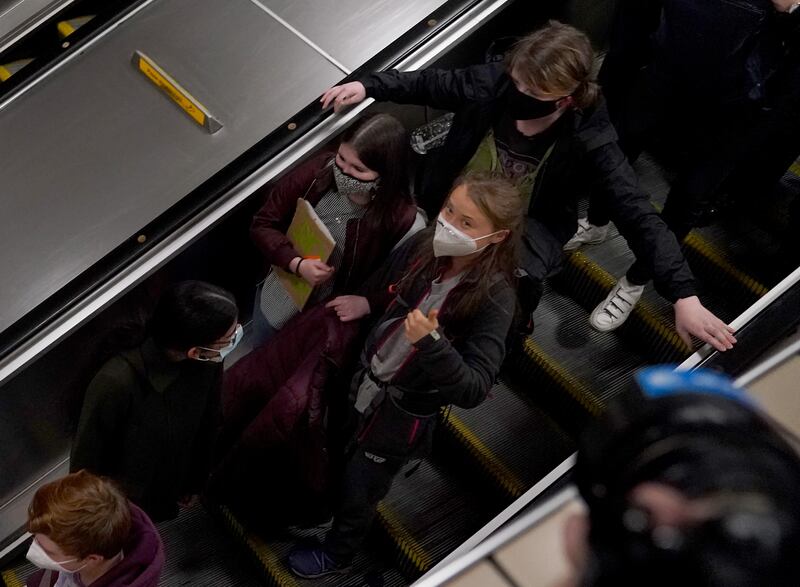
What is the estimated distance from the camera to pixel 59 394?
9.92 feet

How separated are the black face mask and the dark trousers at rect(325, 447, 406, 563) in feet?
3.53

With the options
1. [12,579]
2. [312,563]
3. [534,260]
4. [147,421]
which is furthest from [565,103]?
[12,579]

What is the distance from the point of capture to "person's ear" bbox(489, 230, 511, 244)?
241 centimetres

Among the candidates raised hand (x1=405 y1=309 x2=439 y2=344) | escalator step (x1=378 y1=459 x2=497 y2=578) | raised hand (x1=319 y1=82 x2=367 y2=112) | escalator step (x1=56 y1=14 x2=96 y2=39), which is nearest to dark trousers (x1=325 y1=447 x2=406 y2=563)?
escalator step (x1=378 y1=459 x2=497 y2=578)

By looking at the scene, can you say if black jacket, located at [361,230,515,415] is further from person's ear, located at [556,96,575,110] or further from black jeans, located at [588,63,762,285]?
black jeans, located at [588,63,762,285]

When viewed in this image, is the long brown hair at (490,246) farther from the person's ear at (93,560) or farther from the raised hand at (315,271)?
the person's ear at (93,560)

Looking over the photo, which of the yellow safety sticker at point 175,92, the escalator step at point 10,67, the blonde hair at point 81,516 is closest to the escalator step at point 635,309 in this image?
the yellow safety sticker at point 175,92

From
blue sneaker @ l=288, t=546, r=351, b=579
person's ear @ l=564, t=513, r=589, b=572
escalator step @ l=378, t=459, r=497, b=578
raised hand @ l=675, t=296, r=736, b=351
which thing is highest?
person's ear @ l=564, t=513, r=589, b=572

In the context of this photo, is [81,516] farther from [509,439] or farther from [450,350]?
[509,439]

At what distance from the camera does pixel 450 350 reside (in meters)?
2.24

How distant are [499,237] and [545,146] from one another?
425 mm

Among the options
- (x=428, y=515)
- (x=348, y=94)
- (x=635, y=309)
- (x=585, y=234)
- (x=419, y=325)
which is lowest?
(x=428, y=515)

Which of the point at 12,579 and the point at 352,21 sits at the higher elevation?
the point at 352,21

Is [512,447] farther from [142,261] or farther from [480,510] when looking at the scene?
[142,261]
